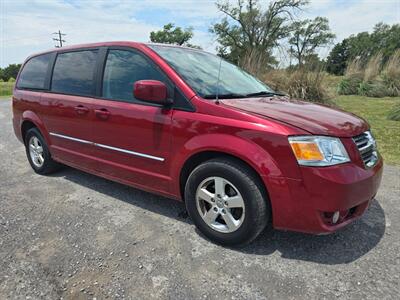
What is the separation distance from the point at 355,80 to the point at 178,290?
13.8 meters

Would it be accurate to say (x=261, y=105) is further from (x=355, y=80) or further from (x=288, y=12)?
Answer: (x=288, y=12)

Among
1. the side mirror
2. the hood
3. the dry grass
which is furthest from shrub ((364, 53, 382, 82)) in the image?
the side mirror

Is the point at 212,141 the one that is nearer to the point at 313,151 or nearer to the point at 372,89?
the point at 313,151

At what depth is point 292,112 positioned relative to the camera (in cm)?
270

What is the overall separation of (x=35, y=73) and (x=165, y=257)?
346cm

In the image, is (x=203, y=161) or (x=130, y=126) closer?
(x=203, y=161)

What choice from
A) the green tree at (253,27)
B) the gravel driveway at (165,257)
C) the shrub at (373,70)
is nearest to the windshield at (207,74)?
the gravel driveway at (165,257)

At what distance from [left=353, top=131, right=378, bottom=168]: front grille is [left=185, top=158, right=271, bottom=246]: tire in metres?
0.84

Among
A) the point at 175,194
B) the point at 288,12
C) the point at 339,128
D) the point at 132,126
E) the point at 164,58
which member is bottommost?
the point at 175,194

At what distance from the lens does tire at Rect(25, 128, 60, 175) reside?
453 cm

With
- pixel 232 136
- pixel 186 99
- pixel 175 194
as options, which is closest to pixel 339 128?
pixel 232 136

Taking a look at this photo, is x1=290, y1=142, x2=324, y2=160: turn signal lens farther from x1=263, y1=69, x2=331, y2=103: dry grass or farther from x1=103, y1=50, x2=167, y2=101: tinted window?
x1=263, y1=69, x2=331, y2=103: dry grass

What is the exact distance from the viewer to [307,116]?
8.65 feet

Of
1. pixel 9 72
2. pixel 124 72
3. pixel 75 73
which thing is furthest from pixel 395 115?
pixel 9 72
